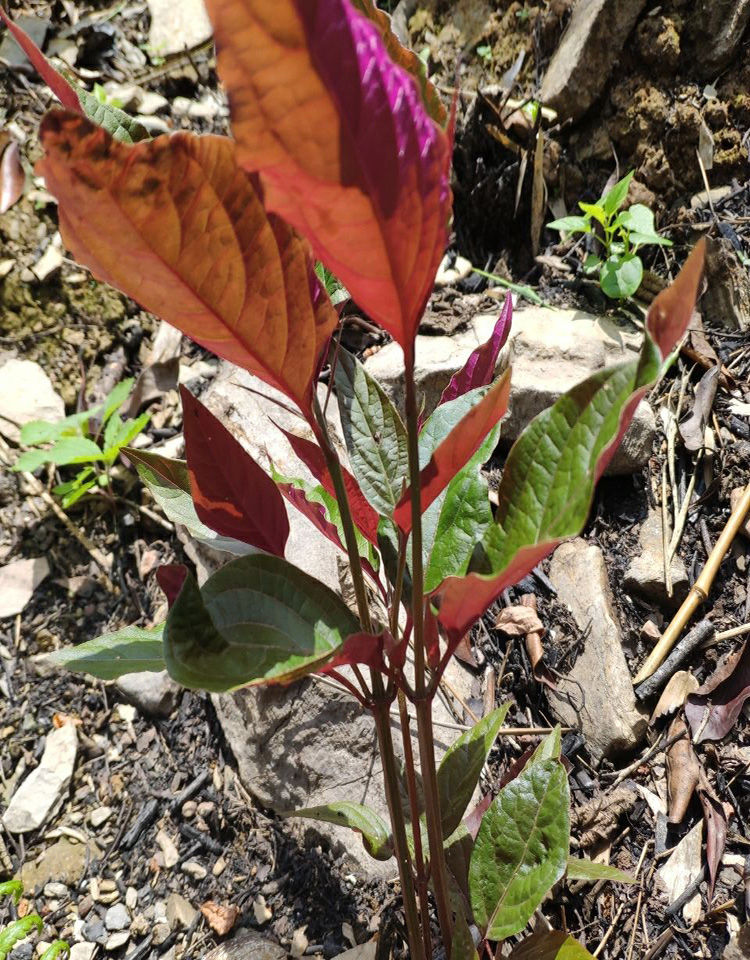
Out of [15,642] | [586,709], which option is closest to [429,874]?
[586,709]

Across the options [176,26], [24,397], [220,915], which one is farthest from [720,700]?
[176,26]

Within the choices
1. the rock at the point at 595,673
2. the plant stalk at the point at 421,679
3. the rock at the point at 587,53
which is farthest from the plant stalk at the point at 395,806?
the rock at the point at 587,53

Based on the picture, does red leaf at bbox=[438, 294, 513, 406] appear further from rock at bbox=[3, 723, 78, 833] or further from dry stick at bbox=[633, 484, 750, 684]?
rock at bbox=[3, 723, 78, 833]

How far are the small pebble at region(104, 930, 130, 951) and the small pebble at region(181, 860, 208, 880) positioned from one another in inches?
5.6

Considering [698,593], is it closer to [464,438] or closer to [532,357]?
[532,357]

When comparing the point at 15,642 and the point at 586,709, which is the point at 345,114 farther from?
the point at 15,642

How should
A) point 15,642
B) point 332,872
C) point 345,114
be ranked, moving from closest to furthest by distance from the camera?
point 345,114, point 332,872, point 15,642

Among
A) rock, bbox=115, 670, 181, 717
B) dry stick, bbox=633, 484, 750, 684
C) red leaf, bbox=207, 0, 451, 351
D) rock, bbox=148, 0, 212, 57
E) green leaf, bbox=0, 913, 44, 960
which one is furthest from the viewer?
rock, bbox=148, 0, 212, 57

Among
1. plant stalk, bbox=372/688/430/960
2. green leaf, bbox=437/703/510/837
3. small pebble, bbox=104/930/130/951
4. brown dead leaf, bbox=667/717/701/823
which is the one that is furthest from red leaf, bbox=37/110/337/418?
small pebble, bbox=104/930/130/951

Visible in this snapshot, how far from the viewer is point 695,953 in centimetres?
116

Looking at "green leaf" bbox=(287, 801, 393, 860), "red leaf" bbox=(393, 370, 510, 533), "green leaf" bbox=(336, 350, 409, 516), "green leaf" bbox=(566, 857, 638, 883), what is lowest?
"green leaf" bbox=(287, 801, 393, 860)

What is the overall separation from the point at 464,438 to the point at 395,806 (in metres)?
0.48

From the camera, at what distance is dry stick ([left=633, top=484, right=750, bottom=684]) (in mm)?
1447

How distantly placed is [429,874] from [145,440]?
1439 millimetres
